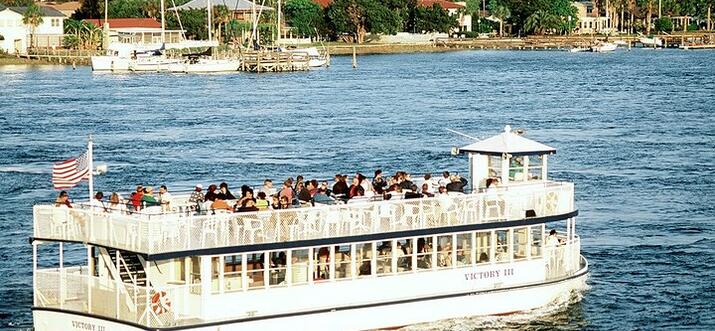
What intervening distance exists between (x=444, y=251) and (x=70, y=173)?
7594mm

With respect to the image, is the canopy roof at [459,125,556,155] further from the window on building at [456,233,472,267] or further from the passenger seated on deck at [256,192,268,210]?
the passenger seated on deck at [256,192,268,210]


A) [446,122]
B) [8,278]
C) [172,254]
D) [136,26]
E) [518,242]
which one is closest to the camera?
[172,254]

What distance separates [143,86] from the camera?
4786 inches

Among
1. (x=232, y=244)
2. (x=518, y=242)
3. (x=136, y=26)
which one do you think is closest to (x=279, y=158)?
(x=518, y=242)

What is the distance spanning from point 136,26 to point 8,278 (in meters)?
134

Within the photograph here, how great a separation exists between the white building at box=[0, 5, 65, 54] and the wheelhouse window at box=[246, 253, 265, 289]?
138 metres

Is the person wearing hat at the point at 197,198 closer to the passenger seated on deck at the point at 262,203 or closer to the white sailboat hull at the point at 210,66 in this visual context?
the passenger seated on deck at the point at 262,203

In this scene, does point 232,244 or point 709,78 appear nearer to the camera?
point 232,244

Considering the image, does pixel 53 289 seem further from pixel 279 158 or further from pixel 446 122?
pixel 446 122

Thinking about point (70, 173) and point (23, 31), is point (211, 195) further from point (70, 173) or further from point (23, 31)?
point (23, 31)

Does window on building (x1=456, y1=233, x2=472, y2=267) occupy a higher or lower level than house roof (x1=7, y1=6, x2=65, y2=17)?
lower

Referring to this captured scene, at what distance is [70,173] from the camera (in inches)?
1199

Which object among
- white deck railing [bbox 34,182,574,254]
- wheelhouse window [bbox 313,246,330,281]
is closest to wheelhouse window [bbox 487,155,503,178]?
white deck railing [bbox 34,182,574,254]

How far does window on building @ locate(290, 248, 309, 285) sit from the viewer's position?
29.9m
